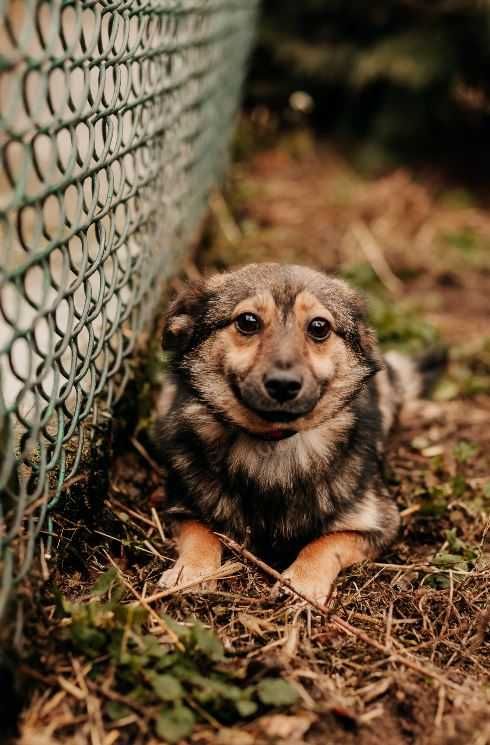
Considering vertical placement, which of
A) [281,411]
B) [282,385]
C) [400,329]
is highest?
[282,385]

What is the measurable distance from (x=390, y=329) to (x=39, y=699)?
3501 mm

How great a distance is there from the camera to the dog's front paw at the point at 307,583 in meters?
2.73

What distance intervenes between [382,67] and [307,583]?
6.41m

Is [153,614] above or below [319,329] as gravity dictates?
below

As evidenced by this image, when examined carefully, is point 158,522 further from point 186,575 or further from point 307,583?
point 307,583

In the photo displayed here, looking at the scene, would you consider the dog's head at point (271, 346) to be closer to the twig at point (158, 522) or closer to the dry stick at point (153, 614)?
the twig at point (158, 522)

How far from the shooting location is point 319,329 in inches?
120

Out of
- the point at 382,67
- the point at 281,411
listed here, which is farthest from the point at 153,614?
the point at 382,67

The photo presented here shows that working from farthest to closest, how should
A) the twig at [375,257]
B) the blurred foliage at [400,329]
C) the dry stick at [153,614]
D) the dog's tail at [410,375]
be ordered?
the twig at [375,257]
the blurred foliage at [400,329]
the dog's tail at [410,375]
the dry stick at [153,614]

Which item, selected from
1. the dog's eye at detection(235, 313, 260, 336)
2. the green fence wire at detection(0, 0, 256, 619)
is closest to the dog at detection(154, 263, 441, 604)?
the dog's eye at detection(235, 313, 260, 336)

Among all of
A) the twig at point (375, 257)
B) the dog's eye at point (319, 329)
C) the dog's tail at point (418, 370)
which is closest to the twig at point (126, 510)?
the dog's eye at point (319, 329)

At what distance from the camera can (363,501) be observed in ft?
10.4

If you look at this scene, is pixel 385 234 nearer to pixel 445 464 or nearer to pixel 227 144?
pixel 227 144

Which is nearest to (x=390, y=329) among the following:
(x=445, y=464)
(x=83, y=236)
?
(x=445, y=464)
